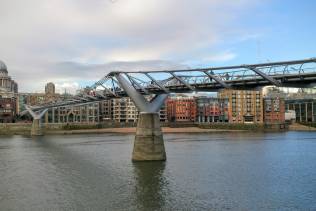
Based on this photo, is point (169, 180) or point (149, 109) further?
point (149, 109)

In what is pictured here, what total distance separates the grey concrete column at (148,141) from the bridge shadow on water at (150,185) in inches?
60.1

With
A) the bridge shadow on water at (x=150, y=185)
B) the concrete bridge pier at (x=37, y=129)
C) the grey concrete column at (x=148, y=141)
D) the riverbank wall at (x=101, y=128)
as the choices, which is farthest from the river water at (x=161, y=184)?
the riverbank wall at (x=101, y=128)

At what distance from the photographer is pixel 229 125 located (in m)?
196

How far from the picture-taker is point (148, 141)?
57.6m

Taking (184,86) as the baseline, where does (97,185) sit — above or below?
below

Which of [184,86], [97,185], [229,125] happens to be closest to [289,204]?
[97,185]

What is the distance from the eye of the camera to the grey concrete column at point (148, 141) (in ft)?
189

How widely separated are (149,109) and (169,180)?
16.6 metres

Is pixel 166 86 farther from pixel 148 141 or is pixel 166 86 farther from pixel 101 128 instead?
pixel 101 128

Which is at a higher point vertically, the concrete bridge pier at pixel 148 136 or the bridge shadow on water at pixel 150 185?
the concrete bridge pier at pixel 148 136

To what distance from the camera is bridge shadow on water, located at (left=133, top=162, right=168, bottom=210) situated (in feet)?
112

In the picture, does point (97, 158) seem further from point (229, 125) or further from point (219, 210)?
point (229, 125)

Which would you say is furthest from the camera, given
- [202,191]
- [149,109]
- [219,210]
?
[149,109]

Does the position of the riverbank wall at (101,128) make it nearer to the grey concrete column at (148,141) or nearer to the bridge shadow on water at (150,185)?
the grey concrete column at (148,141)
